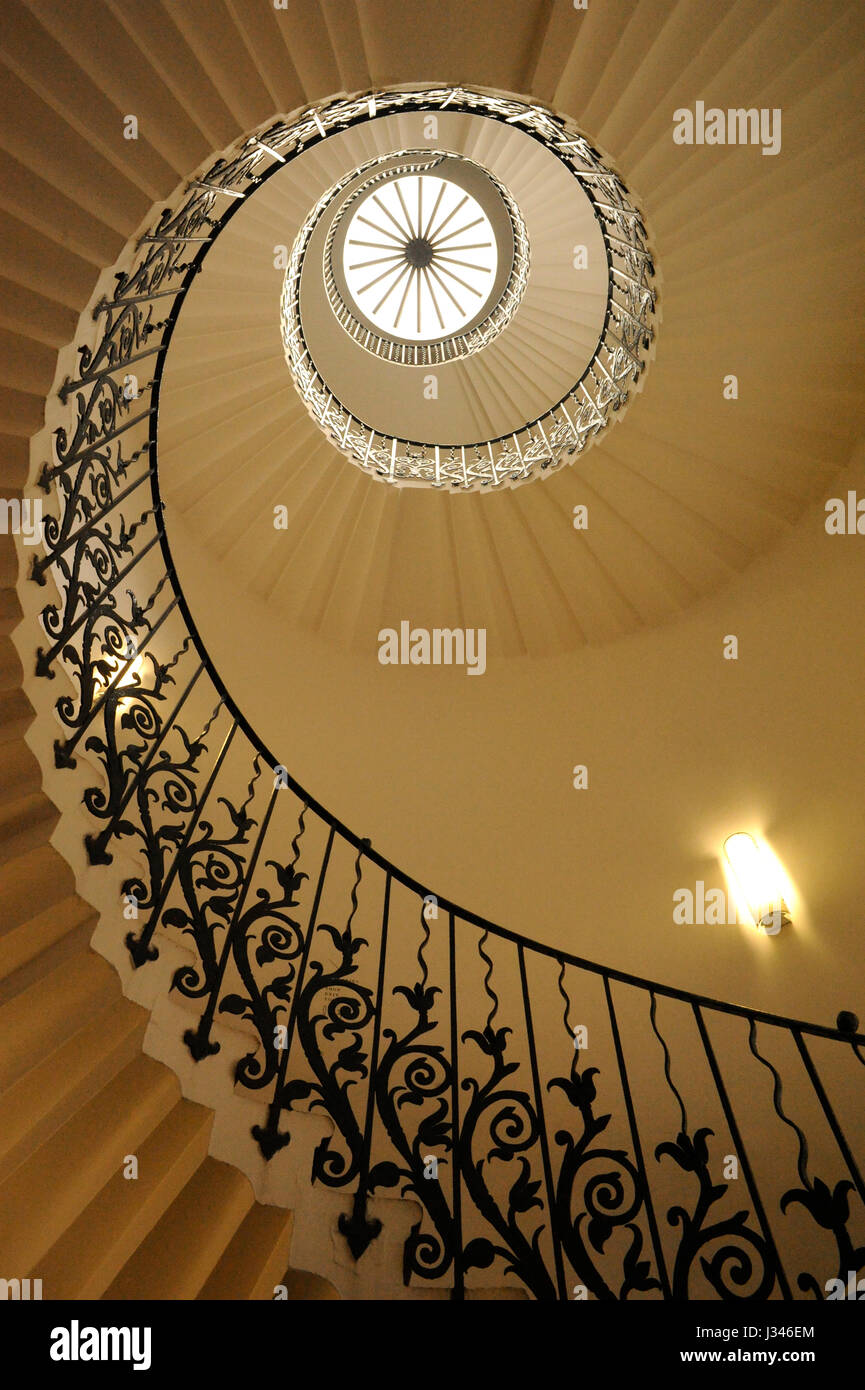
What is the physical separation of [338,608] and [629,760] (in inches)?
112

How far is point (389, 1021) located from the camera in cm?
610

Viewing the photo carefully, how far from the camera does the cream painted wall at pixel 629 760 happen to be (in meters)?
5.88

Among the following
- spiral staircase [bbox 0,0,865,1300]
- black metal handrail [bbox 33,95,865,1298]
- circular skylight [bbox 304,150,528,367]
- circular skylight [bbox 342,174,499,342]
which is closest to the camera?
black metal handrail [bbox 33,95,865,1298]

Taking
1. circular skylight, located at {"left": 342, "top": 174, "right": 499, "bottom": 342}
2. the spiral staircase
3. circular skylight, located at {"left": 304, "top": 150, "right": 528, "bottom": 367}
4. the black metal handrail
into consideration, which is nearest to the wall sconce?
the spiral staircase

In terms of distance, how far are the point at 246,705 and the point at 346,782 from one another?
40.7 inches

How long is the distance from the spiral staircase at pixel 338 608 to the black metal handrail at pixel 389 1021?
0.11 feet

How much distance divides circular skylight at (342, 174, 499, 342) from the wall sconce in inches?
252

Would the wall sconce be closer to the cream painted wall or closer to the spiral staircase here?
the cream painted wall

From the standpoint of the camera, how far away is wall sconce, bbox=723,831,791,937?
5.73 m

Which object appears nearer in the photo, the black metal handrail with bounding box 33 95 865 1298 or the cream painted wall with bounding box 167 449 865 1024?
the black metal handrail with bounding box 33 95 865 1298

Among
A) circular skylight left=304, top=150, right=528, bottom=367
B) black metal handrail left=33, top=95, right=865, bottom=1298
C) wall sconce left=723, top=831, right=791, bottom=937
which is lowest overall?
black metal handrail left=33, top=95, right=865, bottom=1298

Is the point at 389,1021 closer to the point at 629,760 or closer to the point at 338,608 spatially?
the point at 629,760

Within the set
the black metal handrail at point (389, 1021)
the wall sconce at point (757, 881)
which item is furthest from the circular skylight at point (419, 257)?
the wall sconce at point (757, 881)

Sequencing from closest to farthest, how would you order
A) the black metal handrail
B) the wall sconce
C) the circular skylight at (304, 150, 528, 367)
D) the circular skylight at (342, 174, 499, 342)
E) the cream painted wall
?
1. the black metal handrail
2. the wall sconce
3. the cream painted wall
4. the circular skylight at (304, 150, 528, 367)
5. the circular skylight at (342, 174, 499, 342)
